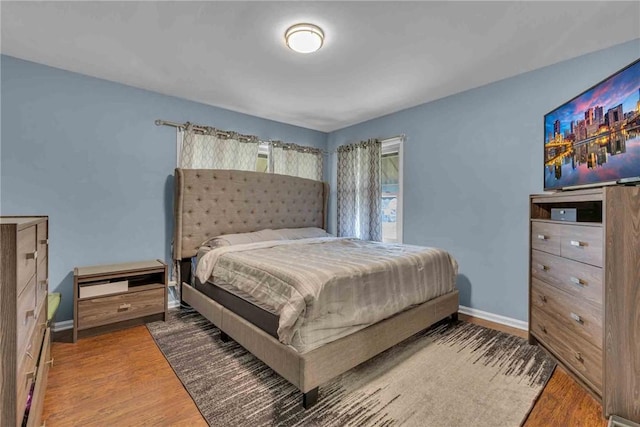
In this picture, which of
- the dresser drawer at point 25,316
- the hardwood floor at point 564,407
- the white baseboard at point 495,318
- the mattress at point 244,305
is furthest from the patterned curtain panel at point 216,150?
the hardwood floor at point 564,407

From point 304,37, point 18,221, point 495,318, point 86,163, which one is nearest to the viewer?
point 18,221

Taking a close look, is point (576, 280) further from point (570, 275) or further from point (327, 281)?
point (327, 281)

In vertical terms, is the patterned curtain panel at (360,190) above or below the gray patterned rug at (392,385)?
above

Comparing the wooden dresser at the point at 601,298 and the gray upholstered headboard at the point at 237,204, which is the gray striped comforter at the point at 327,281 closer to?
the gray upholstered headboard at the point at 237,204

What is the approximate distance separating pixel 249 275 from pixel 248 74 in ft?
6.45

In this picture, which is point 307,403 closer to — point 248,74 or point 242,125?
point 248,74

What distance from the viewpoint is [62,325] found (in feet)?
9.10

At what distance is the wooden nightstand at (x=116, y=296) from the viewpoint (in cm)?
256

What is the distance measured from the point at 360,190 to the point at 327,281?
271cm

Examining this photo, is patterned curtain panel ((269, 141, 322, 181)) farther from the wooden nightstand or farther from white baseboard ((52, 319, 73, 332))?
white baseboard ((52, 319, 73, 332))

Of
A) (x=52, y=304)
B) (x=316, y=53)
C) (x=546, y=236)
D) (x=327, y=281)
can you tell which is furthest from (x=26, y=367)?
(x=546, y=236)

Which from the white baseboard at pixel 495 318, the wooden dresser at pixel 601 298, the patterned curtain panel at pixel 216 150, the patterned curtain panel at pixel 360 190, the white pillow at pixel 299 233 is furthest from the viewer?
the patterned curtain panel at pixel 360 190

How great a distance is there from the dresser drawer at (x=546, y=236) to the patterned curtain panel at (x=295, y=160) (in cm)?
305

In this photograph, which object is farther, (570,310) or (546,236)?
(546,236)
